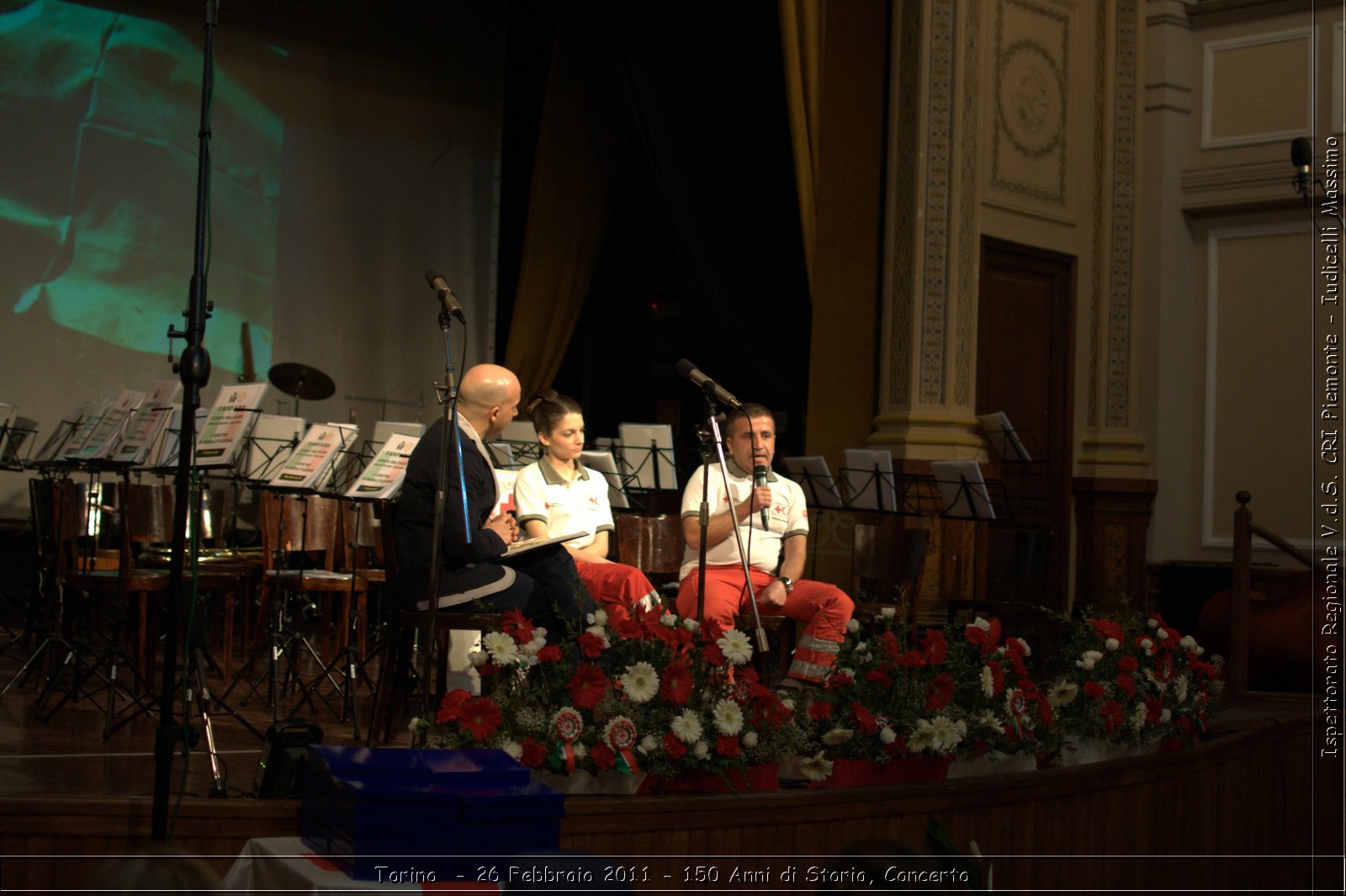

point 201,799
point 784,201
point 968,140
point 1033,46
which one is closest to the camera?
point 201,799

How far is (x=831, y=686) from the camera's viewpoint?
147 inches

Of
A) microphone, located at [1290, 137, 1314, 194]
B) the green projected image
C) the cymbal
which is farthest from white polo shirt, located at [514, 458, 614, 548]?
the green projected image

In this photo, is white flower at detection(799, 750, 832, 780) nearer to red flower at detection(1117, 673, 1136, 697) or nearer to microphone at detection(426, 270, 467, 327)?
red flower at detection(1117, 673, 1136, 697)

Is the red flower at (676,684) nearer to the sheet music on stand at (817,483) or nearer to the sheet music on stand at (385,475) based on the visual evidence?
the sheet music on stand at (385,475)

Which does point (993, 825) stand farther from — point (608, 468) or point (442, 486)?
point (608, 468)

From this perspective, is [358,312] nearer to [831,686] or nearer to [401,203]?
[401,203]

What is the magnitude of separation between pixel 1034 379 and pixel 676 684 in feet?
21.1

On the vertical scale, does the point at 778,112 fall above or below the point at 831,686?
above

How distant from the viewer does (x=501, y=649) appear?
336 cm

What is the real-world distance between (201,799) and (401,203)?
9430 millimetres

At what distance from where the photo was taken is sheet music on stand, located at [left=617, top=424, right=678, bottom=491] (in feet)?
25.1

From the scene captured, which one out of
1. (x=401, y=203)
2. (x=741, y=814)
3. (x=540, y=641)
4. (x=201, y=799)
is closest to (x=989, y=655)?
(x=741, y=814)

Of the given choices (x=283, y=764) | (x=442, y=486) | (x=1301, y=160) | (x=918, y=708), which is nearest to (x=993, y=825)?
(x=918, y=708)

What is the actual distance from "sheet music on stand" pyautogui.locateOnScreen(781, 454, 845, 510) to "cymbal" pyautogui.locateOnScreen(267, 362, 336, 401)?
15.0ft
